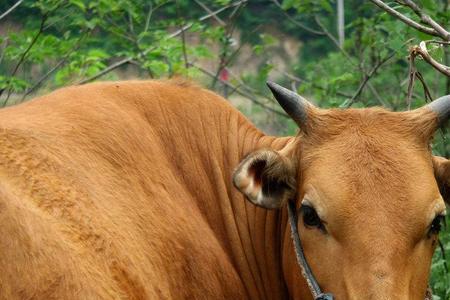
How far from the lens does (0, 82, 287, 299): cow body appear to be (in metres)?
5.82

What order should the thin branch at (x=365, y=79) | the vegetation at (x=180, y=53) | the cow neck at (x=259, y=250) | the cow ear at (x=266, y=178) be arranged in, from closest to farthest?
the cow ear at (x=266, y=178) → the cow neck at (x=259, y=250) → the thin branch at (x=365, y=79) → the vegetation at (x=180, y=53)

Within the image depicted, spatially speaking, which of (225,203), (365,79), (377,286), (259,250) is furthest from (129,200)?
(365,79)

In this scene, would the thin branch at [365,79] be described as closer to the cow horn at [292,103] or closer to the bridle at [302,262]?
the cow horn at [292,103]

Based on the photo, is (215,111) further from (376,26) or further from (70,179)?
(376,26)

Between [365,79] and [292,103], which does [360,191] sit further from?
[365,79]

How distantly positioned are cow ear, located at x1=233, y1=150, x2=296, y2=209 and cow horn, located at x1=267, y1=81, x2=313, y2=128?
0.27m

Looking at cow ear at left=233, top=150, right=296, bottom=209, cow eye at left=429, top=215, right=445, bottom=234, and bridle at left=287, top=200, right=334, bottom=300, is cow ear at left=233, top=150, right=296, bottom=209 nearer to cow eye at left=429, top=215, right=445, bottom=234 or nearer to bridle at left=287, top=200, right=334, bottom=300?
bridle at left=287, top=200, right=334, bottom=300

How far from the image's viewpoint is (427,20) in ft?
26.4

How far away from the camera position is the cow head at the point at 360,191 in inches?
244

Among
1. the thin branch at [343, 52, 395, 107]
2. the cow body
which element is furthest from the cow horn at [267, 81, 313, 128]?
the thin branch at [343, 52, 395, 107]

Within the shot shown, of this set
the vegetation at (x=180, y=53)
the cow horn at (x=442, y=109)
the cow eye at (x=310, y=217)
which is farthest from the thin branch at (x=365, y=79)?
the cow eye at (x=310, y=217)

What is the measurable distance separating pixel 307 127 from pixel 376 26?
574 cm

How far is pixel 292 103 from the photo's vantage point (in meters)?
6.92

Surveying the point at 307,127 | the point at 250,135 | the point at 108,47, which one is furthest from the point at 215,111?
the point at 108,47
